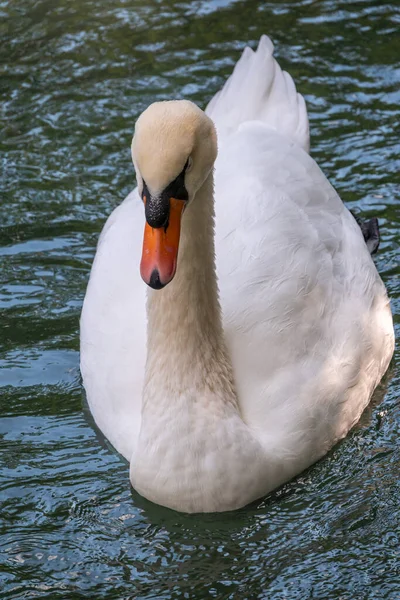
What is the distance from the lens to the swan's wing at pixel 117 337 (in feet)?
20.7

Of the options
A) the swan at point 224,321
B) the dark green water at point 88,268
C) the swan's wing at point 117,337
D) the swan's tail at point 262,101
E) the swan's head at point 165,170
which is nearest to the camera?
the swan's head at point 165,170

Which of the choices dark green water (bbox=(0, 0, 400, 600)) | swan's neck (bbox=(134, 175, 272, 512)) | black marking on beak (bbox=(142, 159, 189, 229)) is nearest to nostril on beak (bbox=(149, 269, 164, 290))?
black marking on beak (bbox=(142, 159, 189, 229))

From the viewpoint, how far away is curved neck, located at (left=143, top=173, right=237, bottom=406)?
5816mm

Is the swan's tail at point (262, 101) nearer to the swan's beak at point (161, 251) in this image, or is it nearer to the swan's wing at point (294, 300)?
the swan's wing at point (294, 300)

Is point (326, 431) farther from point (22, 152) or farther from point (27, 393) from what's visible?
point (22, 152)

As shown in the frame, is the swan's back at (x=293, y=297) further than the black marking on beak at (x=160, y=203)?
Yes

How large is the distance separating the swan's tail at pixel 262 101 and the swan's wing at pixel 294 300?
2.63 feet

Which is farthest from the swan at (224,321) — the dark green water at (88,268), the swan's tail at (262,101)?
the swan's tail at (262,101)

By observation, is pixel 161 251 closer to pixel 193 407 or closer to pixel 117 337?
pixel 193 407

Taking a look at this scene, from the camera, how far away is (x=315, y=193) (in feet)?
23.9

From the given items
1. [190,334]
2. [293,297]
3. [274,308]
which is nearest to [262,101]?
[293,297]

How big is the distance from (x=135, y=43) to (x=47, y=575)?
6.08 meters

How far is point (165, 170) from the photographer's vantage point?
514 centimetres

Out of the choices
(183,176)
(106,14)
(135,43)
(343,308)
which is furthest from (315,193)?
(106,14)
